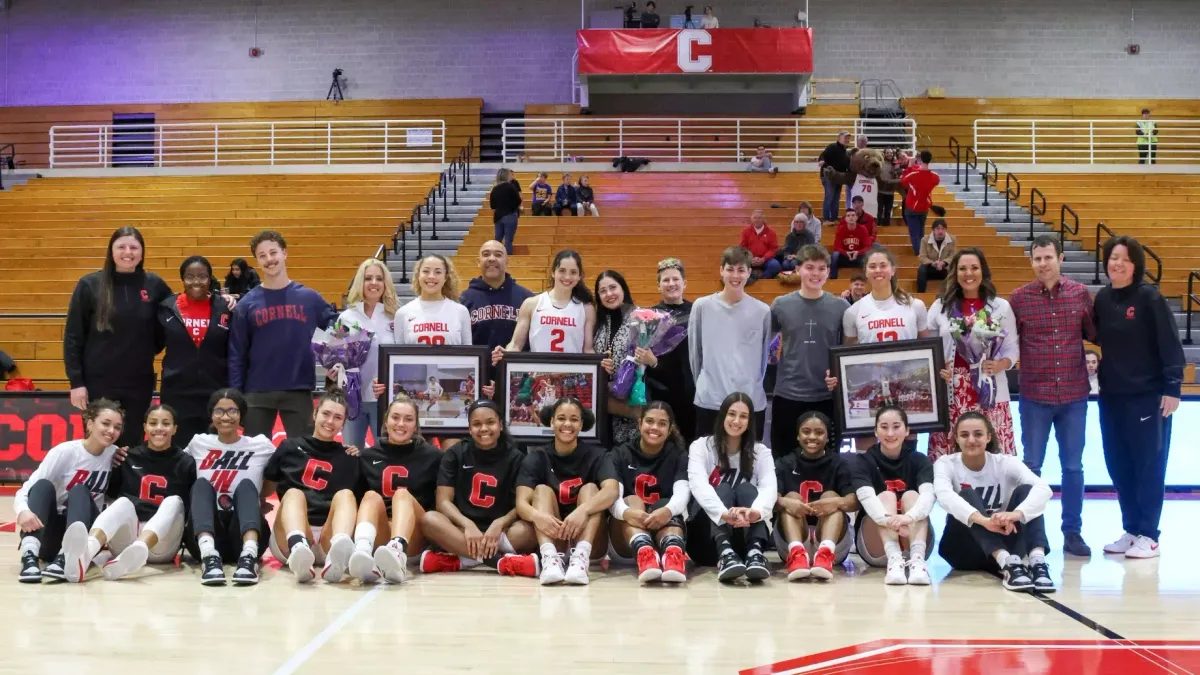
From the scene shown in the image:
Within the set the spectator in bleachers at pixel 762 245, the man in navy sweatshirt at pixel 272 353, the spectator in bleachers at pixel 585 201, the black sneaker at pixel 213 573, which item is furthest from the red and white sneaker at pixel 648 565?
the spectator in bleachers at pixel 585 201

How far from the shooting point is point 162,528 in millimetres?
Answer: 5445

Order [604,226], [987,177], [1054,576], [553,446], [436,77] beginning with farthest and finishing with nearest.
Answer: [436,77] < [987,177] < [604,226] < [553,446] < [1054,576]

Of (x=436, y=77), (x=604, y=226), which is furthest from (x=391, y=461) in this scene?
(x=436, y=77)

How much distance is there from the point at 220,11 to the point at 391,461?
18746mm

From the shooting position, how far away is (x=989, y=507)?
18.3 feet

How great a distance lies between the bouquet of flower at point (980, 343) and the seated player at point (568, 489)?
2.14 m

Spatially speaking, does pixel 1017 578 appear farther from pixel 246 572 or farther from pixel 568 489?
pixel 246 572

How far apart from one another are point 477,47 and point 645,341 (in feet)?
54.9

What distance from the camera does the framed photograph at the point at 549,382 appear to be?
604cm

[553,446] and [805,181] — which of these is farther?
[805,181]

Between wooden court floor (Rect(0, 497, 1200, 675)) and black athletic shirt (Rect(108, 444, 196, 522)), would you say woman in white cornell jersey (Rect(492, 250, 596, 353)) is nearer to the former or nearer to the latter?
wooden court floor (Rect(0, 497, 1200, 675))

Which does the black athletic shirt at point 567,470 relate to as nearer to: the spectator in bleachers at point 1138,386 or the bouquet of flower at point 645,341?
the bouquet of flower at point 645,341

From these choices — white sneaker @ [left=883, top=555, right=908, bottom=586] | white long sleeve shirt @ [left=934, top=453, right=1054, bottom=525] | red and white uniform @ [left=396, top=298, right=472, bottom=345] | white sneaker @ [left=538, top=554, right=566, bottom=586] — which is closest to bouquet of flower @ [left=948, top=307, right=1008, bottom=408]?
white long sleeve shirt @ [left=934, top=453, right=1054, bottom=525]

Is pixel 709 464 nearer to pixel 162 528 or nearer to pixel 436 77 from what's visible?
pixel 162 528
